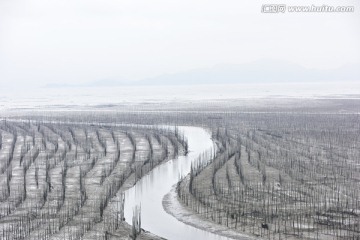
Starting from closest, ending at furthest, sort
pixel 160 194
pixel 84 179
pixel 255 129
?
pixel 160 194, pixel 84 179, pixel 255 129

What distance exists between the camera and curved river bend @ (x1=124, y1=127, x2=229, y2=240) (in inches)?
810

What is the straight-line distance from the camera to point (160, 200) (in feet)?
82.8

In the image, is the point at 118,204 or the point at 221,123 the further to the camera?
the point at 221,123

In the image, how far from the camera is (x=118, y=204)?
77.8 ft

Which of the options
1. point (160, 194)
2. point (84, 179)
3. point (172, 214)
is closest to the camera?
point (172, 214)

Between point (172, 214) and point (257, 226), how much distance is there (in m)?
4.33

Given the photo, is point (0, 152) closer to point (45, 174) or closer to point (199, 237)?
point (45, 174)

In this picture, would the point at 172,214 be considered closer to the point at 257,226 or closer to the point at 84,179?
the point at 257,226

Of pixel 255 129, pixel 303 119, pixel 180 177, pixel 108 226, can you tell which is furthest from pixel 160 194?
pixel 303 119

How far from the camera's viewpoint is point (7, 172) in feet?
96.5

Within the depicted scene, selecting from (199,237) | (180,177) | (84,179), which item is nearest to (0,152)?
(84,179)

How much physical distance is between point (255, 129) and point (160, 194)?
23.9 m

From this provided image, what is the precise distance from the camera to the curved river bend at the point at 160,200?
20.6 meters

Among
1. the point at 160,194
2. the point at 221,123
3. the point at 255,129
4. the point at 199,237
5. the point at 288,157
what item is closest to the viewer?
the point at 199,237
